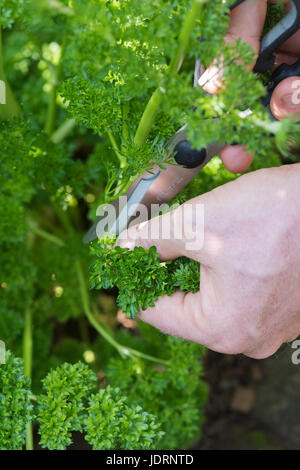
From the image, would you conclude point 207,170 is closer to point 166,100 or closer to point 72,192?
point 72,192

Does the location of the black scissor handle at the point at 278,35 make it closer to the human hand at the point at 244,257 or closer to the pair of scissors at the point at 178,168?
the pair of scissors at the point at 178,168

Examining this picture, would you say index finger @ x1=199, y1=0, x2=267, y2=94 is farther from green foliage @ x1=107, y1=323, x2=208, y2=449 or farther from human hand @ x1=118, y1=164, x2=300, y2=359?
green foliage @ x1=107, y1=323, x2=208, y2=449

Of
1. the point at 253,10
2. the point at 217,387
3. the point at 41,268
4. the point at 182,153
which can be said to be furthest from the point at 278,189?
the point at 217,387

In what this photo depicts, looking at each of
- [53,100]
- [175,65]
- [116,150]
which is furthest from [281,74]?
[53,100]

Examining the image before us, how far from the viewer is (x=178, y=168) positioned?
107 centimetres

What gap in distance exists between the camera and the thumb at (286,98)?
939 mm

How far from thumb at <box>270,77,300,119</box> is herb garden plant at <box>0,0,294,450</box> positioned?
103 mm

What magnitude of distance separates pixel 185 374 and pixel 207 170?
0.64 metres

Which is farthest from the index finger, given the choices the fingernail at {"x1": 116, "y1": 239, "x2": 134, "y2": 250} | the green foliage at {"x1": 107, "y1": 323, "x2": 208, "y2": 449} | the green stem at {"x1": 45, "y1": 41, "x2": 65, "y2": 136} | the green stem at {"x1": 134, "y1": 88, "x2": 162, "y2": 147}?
the green foliage at {"x1": 107, "y1": 323, "x2": 208, "y2": 449}

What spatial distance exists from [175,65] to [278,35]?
0.78ft

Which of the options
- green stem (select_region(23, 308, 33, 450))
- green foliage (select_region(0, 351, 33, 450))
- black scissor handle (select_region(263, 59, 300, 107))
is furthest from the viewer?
green stem (select_region(23, 308, 33, 450))

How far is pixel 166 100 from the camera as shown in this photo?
2.68ft

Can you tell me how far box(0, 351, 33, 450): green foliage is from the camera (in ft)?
3.67

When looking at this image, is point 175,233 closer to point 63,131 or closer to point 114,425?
point 114,425
